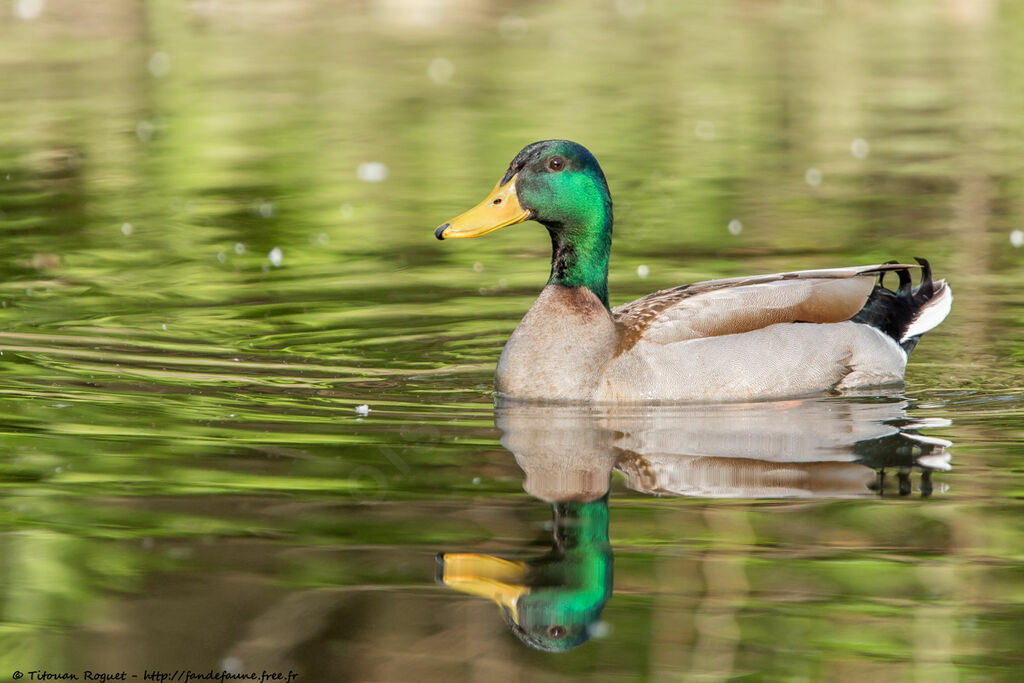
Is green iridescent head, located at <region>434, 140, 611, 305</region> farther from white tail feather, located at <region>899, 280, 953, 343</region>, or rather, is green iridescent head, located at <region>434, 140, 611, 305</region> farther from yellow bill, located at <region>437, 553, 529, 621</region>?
yellow bill, located at <region>437, 553, 529, 621</region>

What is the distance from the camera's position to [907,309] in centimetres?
874

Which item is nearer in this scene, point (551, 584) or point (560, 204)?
point (551, 584)

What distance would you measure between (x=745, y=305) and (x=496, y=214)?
132cm

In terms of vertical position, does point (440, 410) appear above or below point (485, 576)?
above

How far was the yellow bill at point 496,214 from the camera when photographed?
7.95m

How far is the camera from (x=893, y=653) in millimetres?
4598

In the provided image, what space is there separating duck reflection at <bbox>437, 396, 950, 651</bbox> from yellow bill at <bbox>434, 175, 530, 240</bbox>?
906 mm

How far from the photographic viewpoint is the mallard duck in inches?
304

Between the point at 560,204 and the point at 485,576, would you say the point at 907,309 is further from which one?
the point at 485,576

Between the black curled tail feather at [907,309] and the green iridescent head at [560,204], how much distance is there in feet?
5.01

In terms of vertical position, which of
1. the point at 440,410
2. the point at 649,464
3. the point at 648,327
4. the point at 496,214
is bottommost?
the point at 649,464

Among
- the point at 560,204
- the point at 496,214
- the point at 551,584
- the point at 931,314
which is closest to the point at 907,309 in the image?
the point at 931,314

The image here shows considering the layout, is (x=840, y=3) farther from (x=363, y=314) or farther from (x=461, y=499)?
(x=461, y=499)

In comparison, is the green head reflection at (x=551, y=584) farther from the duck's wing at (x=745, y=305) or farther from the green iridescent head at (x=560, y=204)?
the green iridescent head at (x=560, y=204)
